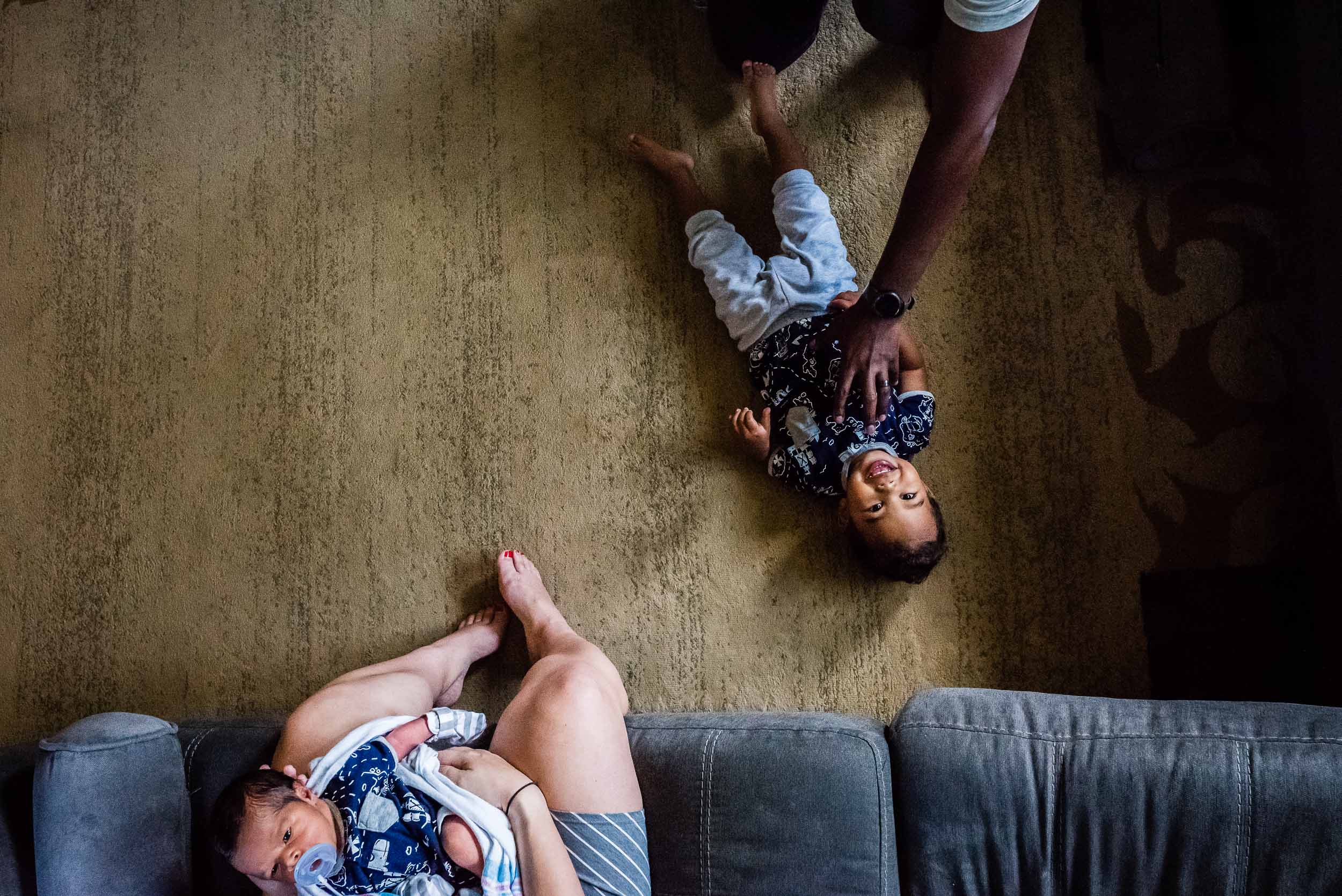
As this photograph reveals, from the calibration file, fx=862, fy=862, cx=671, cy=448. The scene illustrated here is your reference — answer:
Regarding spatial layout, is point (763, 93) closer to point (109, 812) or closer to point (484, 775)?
point (484, 775)

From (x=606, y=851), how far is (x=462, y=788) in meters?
0.27

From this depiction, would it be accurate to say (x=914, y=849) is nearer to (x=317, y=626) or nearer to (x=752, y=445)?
(x=752, y=445)

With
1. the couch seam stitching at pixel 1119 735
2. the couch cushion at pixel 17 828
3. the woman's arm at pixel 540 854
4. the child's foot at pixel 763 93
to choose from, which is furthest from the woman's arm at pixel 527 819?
the child's foot at pixel 763 93

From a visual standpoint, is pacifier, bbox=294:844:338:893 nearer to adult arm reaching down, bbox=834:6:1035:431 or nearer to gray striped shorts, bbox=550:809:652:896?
gray striped shorts, bbox=550:809:652:896

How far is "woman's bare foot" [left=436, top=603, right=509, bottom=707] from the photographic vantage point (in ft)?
5.92

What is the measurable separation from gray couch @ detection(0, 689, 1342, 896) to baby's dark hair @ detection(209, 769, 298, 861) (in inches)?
7.9

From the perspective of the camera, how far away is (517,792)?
4.71ft

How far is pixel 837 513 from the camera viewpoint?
5.98 ft

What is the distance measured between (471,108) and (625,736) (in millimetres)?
1451

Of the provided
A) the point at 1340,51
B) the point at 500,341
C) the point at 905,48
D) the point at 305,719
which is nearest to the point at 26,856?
the point at 305,719

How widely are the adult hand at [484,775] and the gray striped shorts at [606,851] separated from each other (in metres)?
0.08

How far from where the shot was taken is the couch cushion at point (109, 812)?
1417 millimetres

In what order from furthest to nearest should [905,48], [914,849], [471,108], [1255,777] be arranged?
1. [471,108]
2. [905,48]
3. [914,849]
4. [1255,777]

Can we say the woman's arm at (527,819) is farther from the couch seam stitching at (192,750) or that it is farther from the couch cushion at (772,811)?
the couch seam stitching at (192,750)
